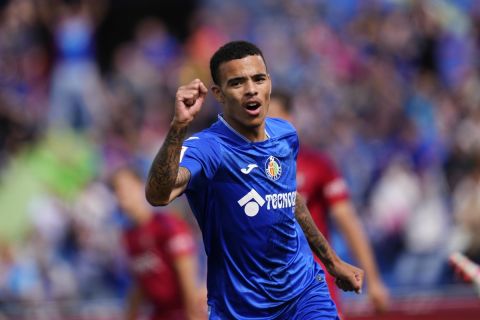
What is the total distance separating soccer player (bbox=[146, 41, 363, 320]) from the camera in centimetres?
584

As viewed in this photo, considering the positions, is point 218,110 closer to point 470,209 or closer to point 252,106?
point 470,209

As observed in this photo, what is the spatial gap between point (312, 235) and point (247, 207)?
73cm

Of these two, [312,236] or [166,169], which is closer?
[166,169]

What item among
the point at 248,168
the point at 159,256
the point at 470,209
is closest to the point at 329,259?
the point at 248,168

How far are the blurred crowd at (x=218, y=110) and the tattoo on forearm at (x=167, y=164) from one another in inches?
310

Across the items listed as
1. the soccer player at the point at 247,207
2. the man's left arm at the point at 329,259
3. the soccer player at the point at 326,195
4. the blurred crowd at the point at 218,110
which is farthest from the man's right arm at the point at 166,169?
the blurred crowd at the point at 218,110

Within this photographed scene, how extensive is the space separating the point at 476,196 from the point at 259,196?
24.3 feet

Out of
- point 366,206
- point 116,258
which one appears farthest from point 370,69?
point 116,258

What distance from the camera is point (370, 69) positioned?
Result: 15430mm

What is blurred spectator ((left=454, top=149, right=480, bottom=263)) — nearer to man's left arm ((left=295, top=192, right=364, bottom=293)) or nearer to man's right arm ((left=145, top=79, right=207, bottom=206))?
man's left arm ((left=295, top=192, right=364, bottom=293))

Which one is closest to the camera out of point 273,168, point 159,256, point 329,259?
point 273,168

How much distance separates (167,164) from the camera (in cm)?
527

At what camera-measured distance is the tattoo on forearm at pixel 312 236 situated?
21.0ft

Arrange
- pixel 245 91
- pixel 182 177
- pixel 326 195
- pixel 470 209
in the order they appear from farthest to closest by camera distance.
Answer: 1. pixel 470 209
2. pixel 326 195
3. pixel 245 91
4. pixel 182 177
